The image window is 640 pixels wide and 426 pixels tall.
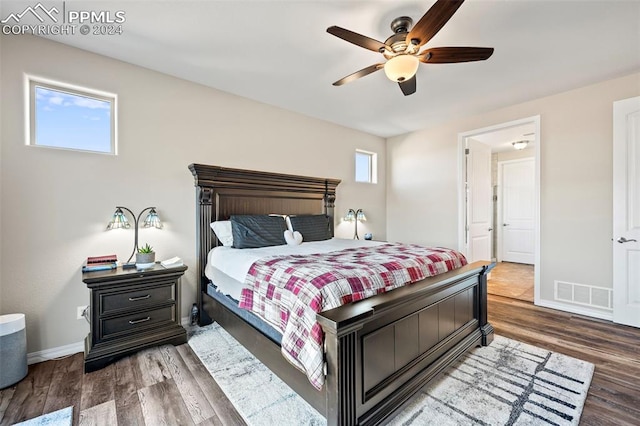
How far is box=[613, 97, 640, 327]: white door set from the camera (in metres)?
2.94

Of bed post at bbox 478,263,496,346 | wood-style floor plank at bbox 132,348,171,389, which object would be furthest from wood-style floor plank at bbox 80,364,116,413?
bed post at bbox 478,263,496,346

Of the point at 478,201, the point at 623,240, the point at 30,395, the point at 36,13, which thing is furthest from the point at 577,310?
the point at 36,13

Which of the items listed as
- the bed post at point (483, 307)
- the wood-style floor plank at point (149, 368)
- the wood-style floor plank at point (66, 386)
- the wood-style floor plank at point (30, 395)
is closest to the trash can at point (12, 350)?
the wood-style floor plank at point (30, 395)

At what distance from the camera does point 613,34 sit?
93.0 inches

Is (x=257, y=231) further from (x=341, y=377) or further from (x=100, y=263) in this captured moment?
(x=341, y=377)

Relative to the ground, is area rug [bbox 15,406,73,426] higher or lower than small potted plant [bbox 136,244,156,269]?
lower

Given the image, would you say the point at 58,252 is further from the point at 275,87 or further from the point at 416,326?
the point at 416,326

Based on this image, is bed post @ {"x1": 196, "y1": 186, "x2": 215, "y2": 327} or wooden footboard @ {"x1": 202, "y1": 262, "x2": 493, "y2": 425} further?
bed post @ {"x1": 196, "y1": 186, "x2": 215, "y2": 327}

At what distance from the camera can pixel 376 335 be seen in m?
1.57

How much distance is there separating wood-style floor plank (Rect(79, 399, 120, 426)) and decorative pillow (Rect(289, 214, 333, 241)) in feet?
7.45

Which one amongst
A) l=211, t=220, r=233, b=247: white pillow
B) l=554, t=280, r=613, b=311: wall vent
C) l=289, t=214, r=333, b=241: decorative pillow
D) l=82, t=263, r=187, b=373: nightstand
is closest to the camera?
l=82, t=263, r=187, b=373: nightstand

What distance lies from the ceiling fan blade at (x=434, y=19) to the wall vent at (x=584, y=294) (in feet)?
11.7

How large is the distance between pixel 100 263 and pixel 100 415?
48.9 inches

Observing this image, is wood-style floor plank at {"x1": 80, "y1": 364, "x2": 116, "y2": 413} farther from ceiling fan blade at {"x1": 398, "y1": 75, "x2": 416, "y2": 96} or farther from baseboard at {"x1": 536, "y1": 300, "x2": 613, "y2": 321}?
baseboard at {"x1": 536, "y1": 300, "x2": 613, "y2": 321}
